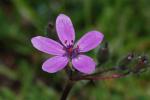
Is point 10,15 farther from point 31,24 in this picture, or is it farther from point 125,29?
point 125,29

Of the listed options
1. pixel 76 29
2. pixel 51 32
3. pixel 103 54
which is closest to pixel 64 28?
pixel 51 32

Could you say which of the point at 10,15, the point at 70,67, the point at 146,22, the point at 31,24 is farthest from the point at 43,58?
the point at 70,67

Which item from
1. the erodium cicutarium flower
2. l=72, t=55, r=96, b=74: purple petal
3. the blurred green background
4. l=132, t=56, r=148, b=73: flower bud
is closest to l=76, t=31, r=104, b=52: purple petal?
the erodium cicutarium flower

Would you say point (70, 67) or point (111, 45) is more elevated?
point (70, 67)

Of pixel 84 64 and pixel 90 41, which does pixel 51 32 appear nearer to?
pixel 90 41

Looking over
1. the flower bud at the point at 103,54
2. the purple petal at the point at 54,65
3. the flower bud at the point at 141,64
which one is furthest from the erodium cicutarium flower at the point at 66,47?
the flower bud at the point at 141,64

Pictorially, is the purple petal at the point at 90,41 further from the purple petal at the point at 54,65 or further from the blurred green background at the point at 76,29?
the blurred green background at the point at 76,29
